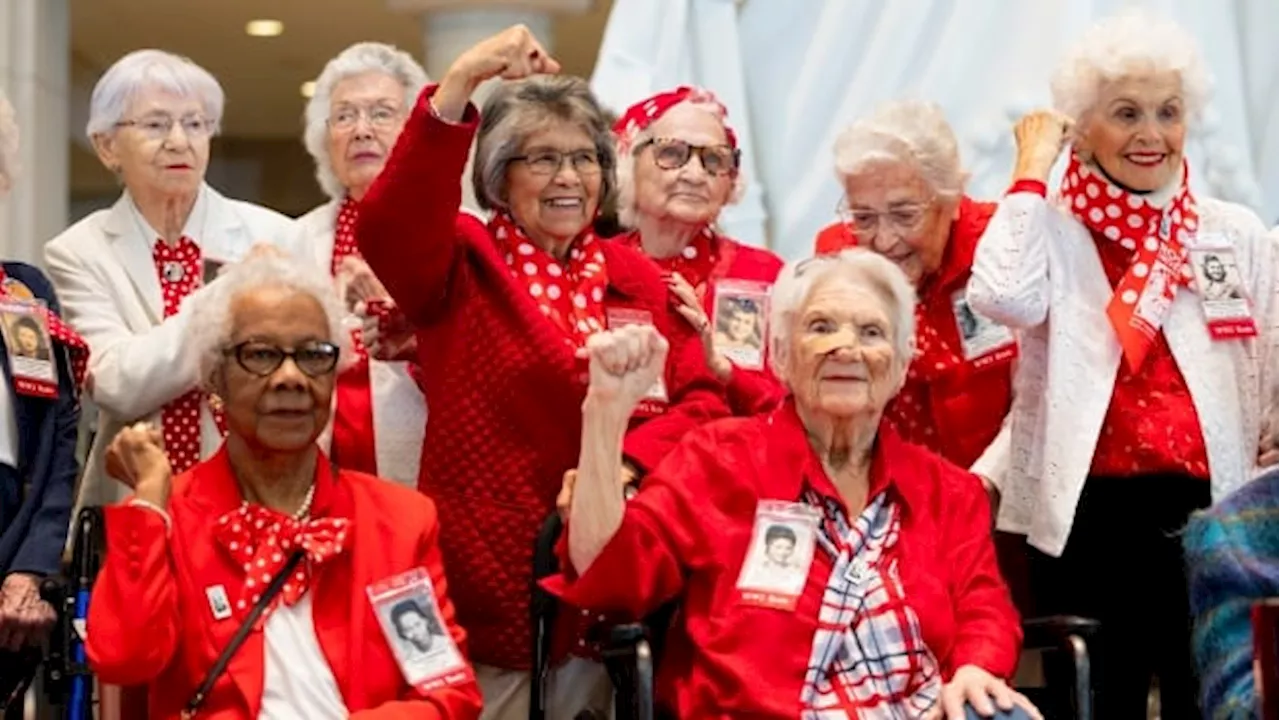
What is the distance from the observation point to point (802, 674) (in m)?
3.76

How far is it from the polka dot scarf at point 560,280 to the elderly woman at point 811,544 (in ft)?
1.20

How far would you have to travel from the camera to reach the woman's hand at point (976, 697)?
3672 millimetres

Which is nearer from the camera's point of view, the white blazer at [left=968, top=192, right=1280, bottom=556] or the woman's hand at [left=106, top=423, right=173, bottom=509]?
the woman's hand at [left=106, top=423, right=173, bottom=509]

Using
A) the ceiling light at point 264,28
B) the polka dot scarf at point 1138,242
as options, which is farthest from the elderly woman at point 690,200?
the ceiling light at point 264,28

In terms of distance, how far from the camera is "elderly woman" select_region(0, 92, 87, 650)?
409 cm

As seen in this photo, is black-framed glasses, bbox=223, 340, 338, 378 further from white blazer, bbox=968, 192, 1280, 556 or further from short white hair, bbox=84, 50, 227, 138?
white blazer, bbox=968, 192, 1280, 556

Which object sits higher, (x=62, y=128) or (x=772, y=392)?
(x=62, y=128)

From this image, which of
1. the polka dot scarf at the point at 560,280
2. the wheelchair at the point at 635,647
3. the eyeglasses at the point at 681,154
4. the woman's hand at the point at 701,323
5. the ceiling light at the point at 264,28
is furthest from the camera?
the ceiling light at the point at 264,28

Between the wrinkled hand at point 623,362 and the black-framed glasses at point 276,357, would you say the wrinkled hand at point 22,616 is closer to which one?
the black-framed glasses at point 276,357

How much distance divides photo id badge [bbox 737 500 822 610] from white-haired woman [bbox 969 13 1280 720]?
2.03 ft

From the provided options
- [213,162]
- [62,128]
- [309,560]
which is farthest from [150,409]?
[213,162]

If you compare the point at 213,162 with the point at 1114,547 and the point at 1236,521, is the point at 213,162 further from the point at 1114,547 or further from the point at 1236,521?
the point at 1236,521

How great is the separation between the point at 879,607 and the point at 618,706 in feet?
1.36

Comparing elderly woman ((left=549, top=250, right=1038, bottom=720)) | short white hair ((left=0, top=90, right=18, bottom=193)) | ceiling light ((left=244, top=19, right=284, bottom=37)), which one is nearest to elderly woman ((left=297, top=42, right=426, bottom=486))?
short white hair ((left=0, top=90, right=18, bottom=193))
